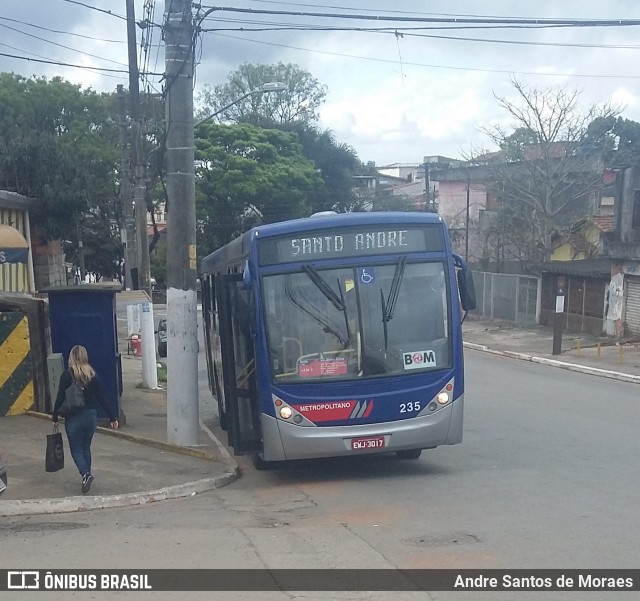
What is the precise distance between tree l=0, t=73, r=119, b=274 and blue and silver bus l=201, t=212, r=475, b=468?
26.0 meters

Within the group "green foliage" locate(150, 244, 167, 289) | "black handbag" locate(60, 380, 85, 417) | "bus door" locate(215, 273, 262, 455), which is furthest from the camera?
"green foliage" locate(150, 244, 167, 289)

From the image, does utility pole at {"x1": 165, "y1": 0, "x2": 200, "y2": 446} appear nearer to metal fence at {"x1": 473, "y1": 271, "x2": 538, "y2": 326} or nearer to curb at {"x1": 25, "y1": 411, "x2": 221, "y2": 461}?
curb at {"x1": 25, "y1": 411, "x2": 221, "y2": 461}

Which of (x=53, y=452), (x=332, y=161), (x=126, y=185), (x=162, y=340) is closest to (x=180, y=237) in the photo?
(x=53, y=452)

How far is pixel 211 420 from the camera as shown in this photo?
18.2 m

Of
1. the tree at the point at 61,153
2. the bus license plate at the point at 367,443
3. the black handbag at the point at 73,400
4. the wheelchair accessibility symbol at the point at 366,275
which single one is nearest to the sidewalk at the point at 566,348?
the bus license plate at the point at 367,443

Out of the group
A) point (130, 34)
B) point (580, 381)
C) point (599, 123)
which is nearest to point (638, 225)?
point (580, 381)

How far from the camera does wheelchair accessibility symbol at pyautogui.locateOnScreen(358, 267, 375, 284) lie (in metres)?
10.6

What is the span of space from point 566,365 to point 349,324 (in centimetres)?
1783

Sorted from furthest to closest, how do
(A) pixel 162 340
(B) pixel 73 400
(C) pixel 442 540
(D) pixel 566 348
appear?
(D) pixel 566 348, (A) pixel 162 340, (B) pixel 73 400, (C) pixel 442 540

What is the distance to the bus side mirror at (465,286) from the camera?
35.1 feet

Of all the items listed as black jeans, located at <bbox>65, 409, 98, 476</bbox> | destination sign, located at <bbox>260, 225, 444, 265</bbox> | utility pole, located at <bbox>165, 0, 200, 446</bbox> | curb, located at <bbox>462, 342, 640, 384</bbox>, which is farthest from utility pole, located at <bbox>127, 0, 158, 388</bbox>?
black jeans, located at <bbox>65, 409, 98, 476</bbox>

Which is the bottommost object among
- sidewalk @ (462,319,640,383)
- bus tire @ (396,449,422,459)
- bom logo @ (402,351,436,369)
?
sidewalk @ (462,319,640,383)

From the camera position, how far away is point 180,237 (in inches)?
505

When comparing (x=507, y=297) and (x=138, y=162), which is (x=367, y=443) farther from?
(x=507, y=297)
